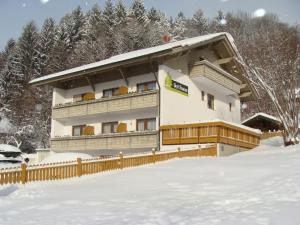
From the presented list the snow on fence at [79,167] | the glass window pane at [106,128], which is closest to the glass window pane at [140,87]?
the glass window pane at [106,128]

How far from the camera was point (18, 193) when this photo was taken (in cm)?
1245

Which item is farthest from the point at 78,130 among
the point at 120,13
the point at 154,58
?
the point at 120,13

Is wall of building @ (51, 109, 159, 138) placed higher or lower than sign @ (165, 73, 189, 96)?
lower

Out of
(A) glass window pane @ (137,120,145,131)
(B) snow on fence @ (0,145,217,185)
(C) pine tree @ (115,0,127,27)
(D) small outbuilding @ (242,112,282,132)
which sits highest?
(C) pine tree @ (115,0,127,27)

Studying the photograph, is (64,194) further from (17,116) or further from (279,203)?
(17,116)

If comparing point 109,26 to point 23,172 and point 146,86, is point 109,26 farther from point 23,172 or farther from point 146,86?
point 23,172

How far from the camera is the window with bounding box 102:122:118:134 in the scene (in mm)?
28859

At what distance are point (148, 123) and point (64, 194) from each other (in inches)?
610

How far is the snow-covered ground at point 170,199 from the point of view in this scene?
7.70 m

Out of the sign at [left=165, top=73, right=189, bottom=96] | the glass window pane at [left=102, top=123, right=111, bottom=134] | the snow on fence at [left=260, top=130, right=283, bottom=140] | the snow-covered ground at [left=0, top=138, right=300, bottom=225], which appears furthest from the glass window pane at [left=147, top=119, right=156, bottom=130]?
the snow on fence at [left=260, top=130, right=283, bottom=140]

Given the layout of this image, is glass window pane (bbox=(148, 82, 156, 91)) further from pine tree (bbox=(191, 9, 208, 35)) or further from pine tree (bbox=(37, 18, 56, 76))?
pine tree (bbox=(191, 9, 208, 35))

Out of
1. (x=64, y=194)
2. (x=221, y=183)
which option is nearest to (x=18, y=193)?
(x=64, y=194)

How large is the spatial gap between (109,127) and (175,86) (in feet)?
21.3

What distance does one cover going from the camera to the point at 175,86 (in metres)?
26.3
